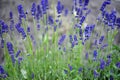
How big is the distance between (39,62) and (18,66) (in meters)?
0.25

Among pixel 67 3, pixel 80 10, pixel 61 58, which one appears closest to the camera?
pixel 80 10

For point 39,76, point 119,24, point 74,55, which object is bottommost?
point 39,76

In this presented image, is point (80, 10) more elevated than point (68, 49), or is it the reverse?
point (80, 10)

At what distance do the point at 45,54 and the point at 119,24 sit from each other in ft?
3.09

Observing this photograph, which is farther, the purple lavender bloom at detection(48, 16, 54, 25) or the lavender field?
the purple lavender bloom at detection(48, 16, 54, 25)

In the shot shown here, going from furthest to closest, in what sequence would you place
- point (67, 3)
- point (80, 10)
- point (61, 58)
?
point (67, 3) → point (61, 58) → point (80, 10)

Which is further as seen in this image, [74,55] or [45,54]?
[45,54]

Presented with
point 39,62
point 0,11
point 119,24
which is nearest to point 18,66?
point 39,62

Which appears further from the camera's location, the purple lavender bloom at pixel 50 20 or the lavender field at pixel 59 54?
the purple lavender bloom at pixel 50 20

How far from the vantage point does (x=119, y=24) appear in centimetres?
295

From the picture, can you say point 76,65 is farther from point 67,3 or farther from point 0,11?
point 0,11

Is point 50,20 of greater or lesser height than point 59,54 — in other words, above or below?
above

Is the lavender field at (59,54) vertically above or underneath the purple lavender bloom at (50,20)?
underneath

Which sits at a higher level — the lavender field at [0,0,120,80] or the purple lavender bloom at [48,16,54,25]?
the purple lavender bloom at [48,16,54,25]
